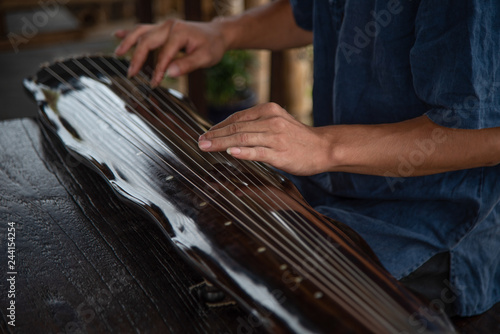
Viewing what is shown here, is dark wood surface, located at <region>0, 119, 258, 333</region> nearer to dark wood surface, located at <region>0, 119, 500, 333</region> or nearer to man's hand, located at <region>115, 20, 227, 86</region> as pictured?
dark wood surface, located at <region>0, 119, 500, 333</region>

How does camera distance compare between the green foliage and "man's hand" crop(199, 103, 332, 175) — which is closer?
"man's hand" crop(199, 103, 332, 175)

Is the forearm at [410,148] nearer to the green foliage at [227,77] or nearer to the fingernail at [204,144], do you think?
the fingernail at [204,144]

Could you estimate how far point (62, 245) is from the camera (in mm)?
905

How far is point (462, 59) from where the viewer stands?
89 centimetres

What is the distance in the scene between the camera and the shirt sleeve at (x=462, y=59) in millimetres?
887

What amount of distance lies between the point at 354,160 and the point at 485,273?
15.7 inches

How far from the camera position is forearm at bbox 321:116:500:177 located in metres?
0.96

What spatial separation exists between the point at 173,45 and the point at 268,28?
39 centimetres

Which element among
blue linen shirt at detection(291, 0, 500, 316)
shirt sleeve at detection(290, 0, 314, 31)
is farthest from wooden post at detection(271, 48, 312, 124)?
blue linen shirt at detection(291, 0, 500, 316)

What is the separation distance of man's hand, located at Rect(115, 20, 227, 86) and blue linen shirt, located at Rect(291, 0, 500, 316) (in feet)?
1.15

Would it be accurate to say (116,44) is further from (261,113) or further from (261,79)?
(261,113)

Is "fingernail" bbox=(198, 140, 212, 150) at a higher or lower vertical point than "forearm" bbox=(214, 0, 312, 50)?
lower

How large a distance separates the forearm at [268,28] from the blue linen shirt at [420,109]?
36cm

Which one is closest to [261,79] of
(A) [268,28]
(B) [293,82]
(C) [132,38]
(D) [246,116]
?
(B) [293,82]
